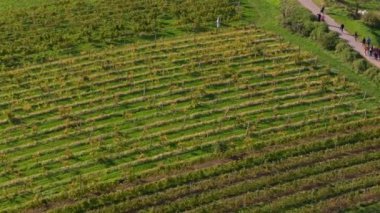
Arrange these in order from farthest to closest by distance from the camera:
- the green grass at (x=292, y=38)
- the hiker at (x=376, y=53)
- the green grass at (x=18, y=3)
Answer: the green grass at (x=18, y=3) → the hiker at (x=376, y=53) → the green grass at (x=292, y=38)

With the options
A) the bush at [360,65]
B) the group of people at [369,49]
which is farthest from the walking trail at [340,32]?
the bush at [360,65]

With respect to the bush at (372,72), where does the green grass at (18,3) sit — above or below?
above

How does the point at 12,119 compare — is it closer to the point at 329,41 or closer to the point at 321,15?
the point at 329,41

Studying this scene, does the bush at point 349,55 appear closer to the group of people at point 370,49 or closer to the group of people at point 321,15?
the group of people at point 370,49

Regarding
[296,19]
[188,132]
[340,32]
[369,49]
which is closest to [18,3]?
[188,132]

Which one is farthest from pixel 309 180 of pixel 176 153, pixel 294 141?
pixel 176 153
